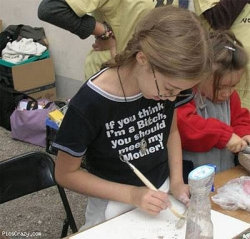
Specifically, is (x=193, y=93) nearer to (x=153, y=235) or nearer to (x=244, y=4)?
(x=153, y=235)

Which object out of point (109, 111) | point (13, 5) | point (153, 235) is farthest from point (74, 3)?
point (13, 5)

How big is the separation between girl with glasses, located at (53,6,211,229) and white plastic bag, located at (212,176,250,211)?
0.33ft

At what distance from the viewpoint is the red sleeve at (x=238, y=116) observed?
169 centimetres

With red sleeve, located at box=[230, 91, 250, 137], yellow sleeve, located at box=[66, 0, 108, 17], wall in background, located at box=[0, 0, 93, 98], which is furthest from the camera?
wall in background, located at box=[0, 0, 93, 98]

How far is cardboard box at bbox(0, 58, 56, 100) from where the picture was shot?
380 cm

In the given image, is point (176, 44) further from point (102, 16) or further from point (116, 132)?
point (102, 16)

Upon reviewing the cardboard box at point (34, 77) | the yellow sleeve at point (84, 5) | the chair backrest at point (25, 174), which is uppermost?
the yellow sleeve at point (84, 5)

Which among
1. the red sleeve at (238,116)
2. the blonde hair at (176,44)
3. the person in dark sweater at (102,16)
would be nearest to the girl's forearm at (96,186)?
the blonde hair at (176,44)

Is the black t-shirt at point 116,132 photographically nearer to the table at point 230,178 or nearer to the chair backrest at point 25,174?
the table at point 230,178

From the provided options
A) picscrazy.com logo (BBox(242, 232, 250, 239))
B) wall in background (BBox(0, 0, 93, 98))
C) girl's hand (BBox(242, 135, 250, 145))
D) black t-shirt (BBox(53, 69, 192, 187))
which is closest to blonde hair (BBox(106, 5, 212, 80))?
black t-shirt (BBox(53, 69, 192, 187))

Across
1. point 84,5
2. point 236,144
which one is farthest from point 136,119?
point 84,5

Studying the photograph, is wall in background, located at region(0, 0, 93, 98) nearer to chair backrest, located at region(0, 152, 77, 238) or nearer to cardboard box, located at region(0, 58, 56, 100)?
cardboard box, located at region(0, 58, 56, 100)

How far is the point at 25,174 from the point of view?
1.58 m

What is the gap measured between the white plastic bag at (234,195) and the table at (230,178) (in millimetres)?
13
